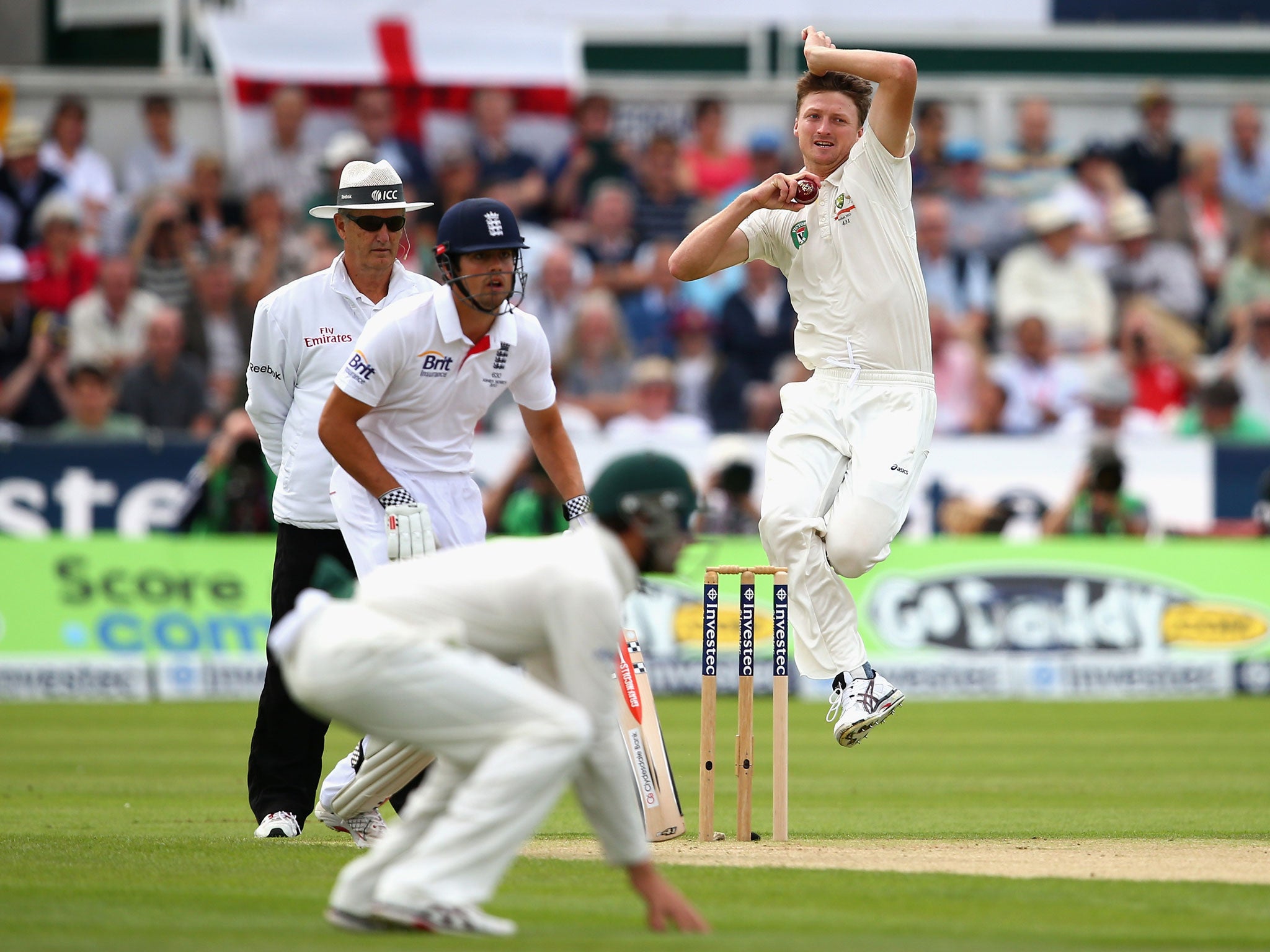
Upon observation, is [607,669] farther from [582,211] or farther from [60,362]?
[582,211]

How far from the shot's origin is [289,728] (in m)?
7.64

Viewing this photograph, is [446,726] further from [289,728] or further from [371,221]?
[371,221]

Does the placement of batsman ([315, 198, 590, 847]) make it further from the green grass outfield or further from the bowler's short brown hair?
the bowler's short brown hair

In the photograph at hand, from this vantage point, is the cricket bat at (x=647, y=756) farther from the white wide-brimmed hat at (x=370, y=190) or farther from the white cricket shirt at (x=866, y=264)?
the white wide-brimmed hat at (x=370, y=190)

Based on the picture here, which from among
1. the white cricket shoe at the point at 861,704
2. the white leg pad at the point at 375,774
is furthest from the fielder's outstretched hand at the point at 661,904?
the white cricket shoe at the point at 861,704

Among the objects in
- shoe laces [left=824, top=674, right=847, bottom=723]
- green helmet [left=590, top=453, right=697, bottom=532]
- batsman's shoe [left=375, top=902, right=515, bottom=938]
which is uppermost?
green helmet [left=590, top=453, right=697, bottom=532]

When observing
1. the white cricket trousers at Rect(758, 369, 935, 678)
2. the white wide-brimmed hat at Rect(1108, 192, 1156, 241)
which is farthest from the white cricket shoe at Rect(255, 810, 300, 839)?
the white wide-brimmed hat at Rect(1108, 192, 1156, 241)

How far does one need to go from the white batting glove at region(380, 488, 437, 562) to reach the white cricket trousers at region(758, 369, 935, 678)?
1587 mm

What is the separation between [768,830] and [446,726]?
3427mm

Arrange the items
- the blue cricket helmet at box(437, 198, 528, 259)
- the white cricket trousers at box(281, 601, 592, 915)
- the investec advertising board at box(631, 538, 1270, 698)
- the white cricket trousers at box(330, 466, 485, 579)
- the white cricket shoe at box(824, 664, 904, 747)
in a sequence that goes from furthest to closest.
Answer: the investec advertising board at box(631, 538, 1270, 698)
the white cricket shoe at box(824, 664, 904, 747)
the white cricket trousers at box(330, 466, 485, 579)
the blue cricket helmet at box(437, 198, 528, 259)
the white cricket trousers at box(281, 601, 592, 915)

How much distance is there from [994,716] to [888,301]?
6.76 meters

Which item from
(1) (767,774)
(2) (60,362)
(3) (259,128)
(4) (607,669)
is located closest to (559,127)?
(3) (259,128)

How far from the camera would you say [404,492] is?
6715 mm

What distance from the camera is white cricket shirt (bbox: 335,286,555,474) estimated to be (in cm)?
672
